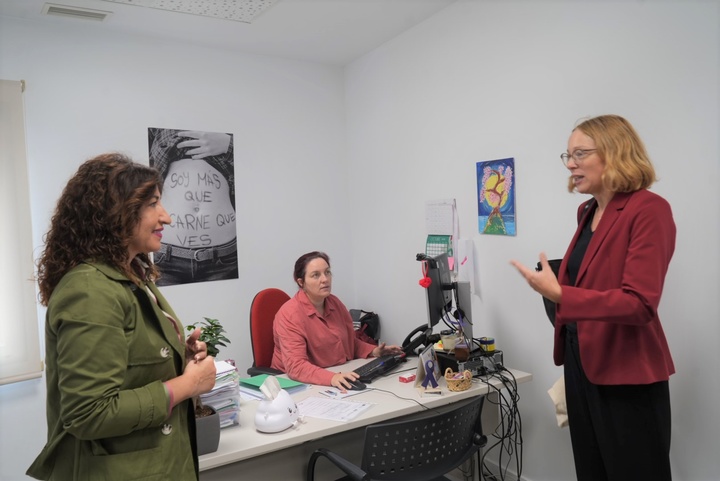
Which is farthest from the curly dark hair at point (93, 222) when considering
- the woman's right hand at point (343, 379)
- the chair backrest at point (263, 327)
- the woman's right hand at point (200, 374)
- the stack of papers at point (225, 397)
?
the chair backrest at point (263, 327)

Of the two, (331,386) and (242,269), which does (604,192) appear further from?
(242,269)

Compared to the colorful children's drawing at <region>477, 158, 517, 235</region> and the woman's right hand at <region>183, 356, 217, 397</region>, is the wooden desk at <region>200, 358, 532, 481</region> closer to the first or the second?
the woman's right hand at <region>183, 356, 217, 397</region>

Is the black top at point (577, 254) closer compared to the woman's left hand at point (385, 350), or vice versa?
the black top at point (577, 254)

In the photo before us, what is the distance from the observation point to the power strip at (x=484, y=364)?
8.34ft

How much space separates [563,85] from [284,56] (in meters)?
2.21

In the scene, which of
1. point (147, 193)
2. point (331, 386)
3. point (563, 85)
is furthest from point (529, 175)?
point (147, 193)

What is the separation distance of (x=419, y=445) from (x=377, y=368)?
0.72 meters

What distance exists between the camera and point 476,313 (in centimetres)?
323

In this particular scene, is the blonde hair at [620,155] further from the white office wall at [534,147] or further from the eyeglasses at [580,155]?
the white office wall at [534,147]

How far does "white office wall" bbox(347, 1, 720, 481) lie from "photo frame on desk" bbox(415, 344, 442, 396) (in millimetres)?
699

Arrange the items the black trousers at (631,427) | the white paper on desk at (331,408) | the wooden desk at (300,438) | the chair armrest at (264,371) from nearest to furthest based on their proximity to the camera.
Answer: the black trousers at (631,427), the wooden desk at (300,438), the white paper on desk at (331,408), the chair armrest at (264,371)

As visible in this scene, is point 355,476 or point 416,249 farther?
point 416,249

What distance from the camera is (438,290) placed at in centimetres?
261

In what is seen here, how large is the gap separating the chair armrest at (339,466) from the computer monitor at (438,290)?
33.9 inches
